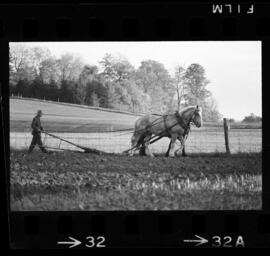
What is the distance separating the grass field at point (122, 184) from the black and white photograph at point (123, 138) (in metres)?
0.01

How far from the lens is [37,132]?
21.6ft

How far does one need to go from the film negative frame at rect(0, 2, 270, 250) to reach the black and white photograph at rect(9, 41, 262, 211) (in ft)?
0.27

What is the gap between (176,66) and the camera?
6523mm

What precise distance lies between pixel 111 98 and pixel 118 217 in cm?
125

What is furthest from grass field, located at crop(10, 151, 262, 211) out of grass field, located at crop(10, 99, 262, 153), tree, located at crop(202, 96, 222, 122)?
tree, located at crop(202, 96, 222, 122)

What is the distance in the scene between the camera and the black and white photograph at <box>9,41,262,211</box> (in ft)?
21.5

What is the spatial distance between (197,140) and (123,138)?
30.7 inches

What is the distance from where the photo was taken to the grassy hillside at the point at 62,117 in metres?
6.55

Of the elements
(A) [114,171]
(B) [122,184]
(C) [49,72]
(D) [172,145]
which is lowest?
(B) [122,184]

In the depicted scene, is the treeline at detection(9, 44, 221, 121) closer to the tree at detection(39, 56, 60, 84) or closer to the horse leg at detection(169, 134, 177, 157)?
the tree at detection(39, 56, 60, 84)

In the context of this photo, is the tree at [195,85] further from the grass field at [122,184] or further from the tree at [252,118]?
the grass field at [122,184]

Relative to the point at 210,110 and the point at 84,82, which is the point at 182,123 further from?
the point at 84,82
